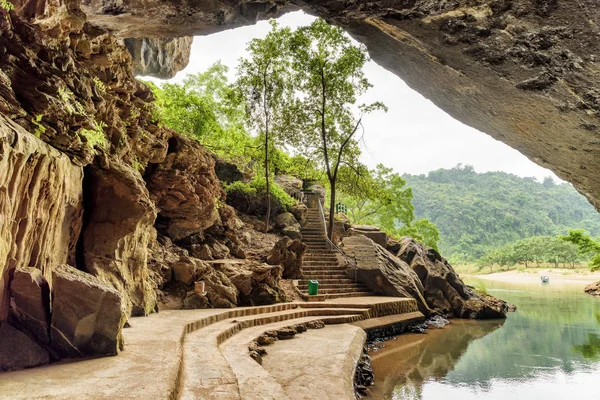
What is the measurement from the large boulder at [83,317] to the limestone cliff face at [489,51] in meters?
4.24

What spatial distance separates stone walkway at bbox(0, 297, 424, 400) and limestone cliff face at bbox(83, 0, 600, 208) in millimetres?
5004

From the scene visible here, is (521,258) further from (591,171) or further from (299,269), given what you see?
(591,171)

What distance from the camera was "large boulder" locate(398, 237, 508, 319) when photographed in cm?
1695

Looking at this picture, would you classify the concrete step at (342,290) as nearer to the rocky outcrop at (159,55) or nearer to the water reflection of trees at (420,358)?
the water reflection of trees at (420,358)

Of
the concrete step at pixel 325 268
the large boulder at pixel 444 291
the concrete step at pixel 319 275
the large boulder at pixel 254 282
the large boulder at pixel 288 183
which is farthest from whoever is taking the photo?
the large boulder at pixel 288 183

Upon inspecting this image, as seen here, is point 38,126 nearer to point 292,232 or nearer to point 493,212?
point 292,232

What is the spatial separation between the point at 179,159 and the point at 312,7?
23.0 feet

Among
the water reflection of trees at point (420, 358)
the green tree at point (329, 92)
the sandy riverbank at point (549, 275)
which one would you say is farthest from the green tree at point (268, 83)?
the sandy riverbank at point (549, 275)

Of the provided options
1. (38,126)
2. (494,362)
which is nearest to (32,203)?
(38,126)

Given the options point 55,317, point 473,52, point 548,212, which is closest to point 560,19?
point 473,52

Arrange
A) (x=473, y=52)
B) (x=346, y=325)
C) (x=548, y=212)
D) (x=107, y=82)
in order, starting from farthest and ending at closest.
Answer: (x=548, y=212) < (x=346, y=325) < (x=107, y=82) < (x=473, y=52)

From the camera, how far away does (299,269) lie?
1498 centimetres

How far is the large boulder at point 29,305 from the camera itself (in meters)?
4.38

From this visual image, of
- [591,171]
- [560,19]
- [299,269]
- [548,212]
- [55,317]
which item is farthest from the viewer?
[548,212]
